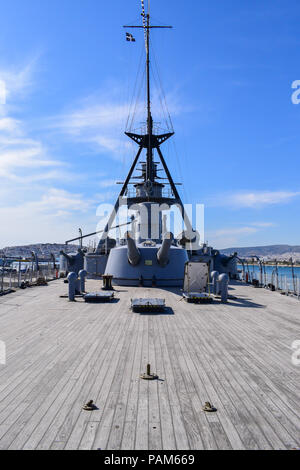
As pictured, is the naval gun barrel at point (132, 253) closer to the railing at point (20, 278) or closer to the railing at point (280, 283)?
the railing at point (20, 278)

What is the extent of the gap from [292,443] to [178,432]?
0.97 meters

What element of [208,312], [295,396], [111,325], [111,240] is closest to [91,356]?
[111,325]

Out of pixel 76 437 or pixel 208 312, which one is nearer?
pixel 76 437

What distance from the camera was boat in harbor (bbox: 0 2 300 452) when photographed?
2.79 meters

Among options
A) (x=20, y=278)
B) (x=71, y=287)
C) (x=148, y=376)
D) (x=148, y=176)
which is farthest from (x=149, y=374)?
(x=148, y=176)

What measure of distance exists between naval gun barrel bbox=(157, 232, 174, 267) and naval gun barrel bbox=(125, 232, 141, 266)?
94 centimetres

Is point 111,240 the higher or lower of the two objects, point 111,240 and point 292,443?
the higher

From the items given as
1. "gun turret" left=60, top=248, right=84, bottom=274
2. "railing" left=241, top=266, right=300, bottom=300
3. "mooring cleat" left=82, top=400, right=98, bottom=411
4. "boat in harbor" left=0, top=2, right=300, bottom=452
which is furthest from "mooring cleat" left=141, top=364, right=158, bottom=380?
"gun turret" left=60, top=248, right=84, bottom=274

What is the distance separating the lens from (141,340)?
5.94m

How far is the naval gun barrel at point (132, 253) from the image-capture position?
12681 millimetres

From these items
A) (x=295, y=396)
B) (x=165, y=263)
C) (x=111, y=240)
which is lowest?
(x=295, y=396)

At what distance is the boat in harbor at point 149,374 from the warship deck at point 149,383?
0.05 feet

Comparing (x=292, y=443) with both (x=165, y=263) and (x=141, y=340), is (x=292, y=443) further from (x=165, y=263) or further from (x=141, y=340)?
(x=165, y=263)

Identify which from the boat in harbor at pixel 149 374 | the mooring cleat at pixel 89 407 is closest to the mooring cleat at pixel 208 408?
the boat in harbor at pixel 149 374
